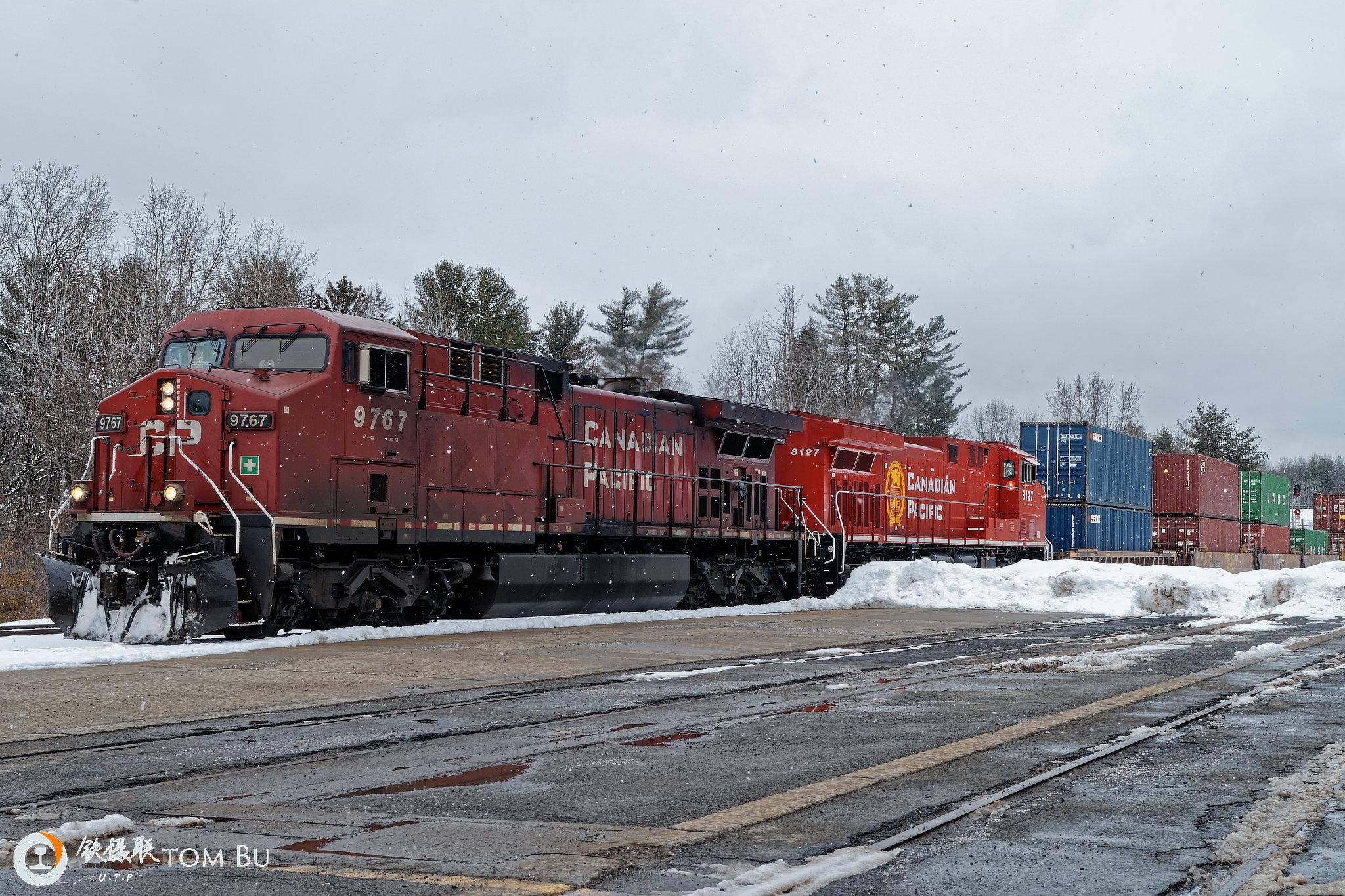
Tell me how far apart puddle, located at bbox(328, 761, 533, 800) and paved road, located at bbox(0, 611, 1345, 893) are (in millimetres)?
24

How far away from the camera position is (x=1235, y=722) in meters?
9.06

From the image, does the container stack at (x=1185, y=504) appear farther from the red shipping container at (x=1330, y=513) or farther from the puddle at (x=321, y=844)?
the puddle at (x=321, y=844)

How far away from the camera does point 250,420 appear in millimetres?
14797

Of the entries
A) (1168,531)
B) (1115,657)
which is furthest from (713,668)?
(1168,531)

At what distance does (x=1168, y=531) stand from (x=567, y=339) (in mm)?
31154

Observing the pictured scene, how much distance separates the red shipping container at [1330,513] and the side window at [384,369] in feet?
212

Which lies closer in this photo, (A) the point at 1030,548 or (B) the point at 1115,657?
(B) the point at 1115,657

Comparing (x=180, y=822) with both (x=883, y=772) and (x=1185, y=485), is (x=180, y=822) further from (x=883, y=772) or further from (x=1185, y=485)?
(x=1185, y=485)

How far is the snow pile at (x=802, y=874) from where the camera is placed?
14.5 ft

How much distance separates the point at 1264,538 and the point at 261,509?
43833 mm

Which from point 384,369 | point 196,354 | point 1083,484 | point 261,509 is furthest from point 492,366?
point 1083,484

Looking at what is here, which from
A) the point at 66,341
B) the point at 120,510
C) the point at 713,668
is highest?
the point at 66,341

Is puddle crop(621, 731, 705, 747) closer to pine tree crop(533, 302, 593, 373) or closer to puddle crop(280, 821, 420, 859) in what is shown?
puddle crop(280, 821, 420, 859)

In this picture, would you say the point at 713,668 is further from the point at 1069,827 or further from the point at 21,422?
the point at 21,422
